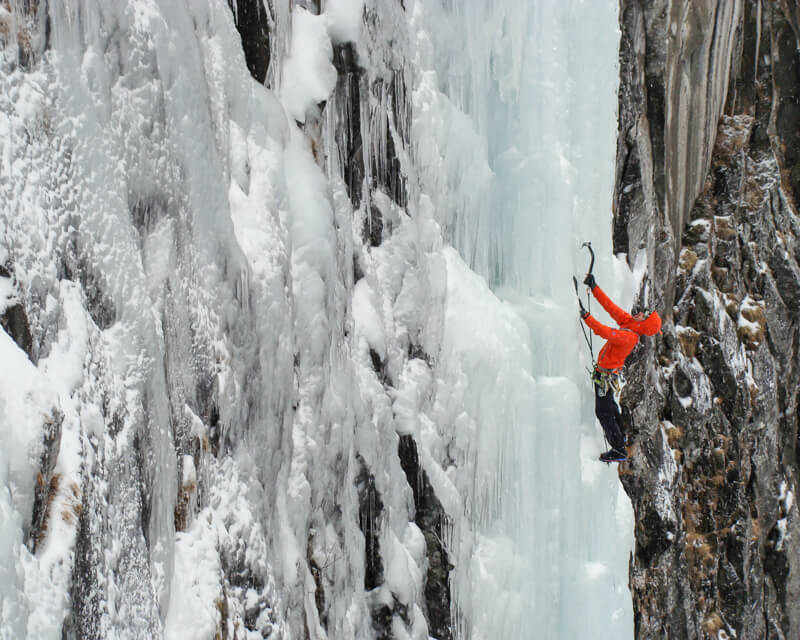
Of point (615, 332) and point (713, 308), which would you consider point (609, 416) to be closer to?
point (615, 332)

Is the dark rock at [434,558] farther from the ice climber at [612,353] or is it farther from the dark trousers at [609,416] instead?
the dark trousers at [609,416]

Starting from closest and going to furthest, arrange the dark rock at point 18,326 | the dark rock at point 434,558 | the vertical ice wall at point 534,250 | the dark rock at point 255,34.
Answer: the dark rock at point 18,326 → the dark rock at point 255,34 → the dark rock at point 434,558 → the vertical ice wall at point 534,250

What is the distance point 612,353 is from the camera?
4688mm

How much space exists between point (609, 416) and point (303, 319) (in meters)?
2.56

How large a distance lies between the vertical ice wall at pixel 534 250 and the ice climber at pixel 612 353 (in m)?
0.11

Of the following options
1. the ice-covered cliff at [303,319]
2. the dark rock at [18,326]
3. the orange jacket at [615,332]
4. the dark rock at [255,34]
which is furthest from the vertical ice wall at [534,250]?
the dark rock at [18,326]

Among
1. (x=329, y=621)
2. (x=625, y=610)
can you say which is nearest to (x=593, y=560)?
(x=625, y=610)

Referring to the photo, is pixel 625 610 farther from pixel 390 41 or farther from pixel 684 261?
pixel 390 41

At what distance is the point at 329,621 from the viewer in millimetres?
3074

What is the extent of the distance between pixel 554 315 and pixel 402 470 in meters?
1.41

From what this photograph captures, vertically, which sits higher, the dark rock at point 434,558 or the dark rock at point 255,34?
the dark rock at point 255,34

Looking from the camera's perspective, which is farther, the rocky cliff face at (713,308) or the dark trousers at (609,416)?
the rocky cliff face at (713,308)

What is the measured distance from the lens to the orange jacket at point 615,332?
4555mm

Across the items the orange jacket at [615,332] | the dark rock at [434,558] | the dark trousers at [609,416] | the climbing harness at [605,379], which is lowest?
the dark rock at [434,558]
